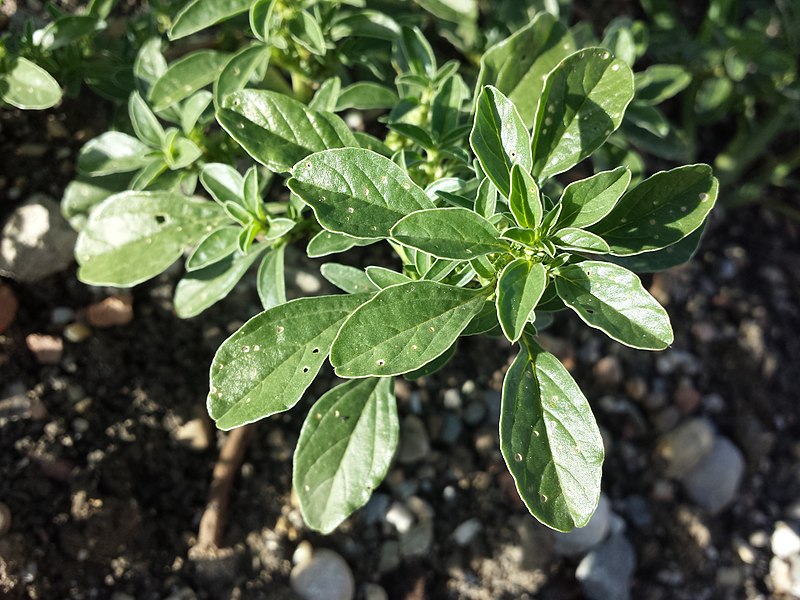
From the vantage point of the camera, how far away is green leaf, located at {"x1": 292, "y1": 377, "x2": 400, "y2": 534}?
5.17ft

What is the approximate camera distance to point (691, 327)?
2.66 meters

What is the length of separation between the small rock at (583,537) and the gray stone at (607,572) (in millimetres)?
40

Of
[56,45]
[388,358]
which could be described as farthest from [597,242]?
[56,45]

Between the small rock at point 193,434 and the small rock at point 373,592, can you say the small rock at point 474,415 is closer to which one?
the small rock at point 373,592

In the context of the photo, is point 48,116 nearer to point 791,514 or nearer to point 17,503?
point 17,503

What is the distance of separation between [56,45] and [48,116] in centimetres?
42

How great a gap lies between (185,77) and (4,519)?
3.61ft

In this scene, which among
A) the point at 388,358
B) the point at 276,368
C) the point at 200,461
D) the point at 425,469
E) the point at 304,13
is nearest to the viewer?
the point at 388,358

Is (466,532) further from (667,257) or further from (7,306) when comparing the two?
(7,306)

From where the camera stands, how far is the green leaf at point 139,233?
5.62ft

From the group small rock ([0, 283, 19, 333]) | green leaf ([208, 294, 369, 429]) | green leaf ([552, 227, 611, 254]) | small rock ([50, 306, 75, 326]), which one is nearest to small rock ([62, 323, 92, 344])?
small rock ([50, 306, 75, 326])

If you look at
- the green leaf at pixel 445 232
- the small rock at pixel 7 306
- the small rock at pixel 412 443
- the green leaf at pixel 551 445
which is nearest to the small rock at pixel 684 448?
the small rock at pixel 412 443

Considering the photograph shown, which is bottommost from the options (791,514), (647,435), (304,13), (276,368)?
(791,514)

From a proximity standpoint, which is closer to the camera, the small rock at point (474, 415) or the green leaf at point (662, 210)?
the green leaf at point (662, 210)
